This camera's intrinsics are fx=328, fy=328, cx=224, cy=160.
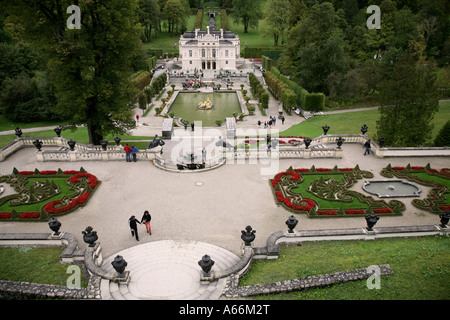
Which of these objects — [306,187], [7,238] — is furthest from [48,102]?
[306,187]

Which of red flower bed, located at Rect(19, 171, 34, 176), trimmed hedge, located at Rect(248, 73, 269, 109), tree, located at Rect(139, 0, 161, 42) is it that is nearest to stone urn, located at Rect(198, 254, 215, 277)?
red flower bed, located at Rect(19, 171, 34, 176)

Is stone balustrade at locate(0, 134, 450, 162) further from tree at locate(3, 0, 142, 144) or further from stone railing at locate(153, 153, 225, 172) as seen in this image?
tree at locate(3, 0, 142, 144)

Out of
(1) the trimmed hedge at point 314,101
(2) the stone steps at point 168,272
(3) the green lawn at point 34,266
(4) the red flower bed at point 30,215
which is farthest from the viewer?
(1) the trimmed hedge at point 314,101

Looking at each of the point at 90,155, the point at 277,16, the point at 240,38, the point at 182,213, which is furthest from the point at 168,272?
the point at 240,38

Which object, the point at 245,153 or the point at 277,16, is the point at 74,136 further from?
the point at 277,16

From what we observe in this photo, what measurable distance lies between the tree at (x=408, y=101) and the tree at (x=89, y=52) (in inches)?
1013

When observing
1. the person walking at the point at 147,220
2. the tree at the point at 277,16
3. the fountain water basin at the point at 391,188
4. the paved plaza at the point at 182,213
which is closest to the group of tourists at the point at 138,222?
the person walking at the point at 147,220

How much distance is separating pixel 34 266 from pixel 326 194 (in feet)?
66.3

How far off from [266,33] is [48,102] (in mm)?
80429

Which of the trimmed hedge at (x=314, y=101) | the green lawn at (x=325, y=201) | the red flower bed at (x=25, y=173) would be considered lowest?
the green lawn at (x=325, y=201)

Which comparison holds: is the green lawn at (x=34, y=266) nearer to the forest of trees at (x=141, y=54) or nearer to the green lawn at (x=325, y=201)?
the forest of trees at (x=141, y=54)

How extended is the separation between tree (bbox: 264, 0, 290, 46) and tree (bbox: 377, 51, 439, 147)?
277 feet

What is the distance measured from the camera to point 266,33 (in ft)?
375

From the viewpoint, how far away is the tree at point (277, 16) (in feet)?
353
